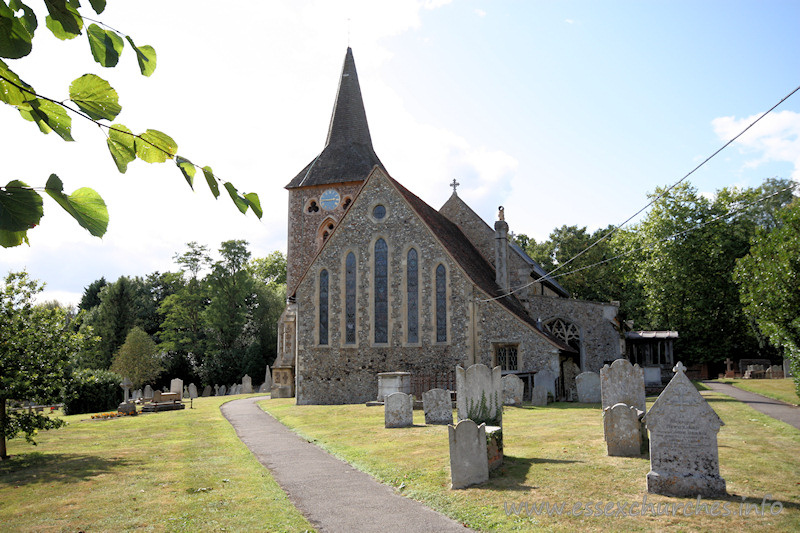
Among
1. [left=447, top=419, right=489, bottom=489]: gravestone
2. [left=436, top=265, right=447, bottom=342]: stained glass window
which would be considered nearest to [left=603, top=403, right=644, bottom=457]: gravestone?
[left=447, top=419, right=489, bottom=489]: gravestone

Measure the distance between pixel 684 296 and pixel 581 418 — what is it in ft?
97.1

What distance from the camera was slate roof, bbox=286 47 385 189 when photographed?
39684 mm

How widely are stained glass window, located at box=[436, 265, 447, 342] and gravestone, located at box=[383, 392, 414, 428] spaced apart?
31.6 ft

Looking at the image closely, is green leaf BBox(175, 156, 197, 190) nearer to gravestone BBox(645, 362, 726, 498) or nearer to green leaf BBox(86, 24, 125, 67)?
green leaf BBox(86, 24, 125, 67)

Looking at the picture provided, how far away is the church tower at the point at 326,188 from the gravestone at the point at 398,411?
24057 mm

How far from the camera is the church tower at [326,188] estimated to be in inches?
1549

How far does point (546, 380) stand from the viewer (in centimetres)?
2316

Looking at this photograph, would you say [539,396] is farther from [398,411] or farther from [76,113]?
[76,113]

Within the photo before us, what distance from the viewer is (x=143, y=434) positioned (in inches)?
719

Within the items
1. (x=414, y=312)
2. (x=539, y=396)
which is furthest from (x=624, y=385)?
(x=414, y=312)

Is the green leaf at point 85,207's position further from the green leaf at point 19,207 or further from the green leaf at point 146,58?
the green leaf at point 146,58

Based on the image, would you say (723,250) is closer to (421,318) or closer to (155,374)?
(421,318)

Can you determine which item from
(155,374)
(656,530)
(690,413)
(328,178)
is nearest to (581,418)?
(690,413)

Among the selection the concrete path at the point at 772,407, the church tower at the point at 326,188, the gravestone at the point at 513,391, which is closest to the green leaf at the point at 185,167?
the concrete path at the point at 772,407
